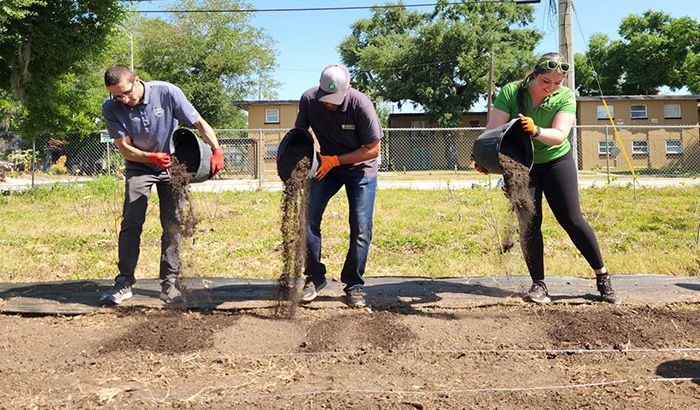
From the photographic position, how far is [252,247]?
6027 mm

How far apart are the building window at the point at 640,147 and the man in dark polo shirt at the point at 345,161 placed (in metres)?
28.2

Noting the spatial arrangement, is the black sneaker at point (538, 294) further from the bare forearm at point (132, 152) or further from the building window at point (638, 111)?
the building window at point (638, 111)

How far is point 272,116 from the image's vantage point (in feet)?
96.5

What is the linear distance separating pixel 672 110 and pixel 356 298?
31194 mm

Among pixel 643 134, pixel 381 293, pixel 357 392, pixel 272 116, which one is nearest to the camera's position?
pixel 357 392

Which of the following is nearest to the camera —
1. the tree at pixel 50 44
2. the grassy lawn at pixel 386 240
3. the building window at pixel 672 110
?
the grassy lawn at pixel 386 240

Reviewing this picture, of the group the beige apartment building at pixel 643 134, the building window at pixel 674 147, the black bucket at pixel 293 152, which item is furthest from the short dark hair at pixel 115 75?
the building window at pixel 674 147

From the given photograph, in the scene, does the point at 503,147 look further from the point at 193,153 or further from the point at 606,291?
the point at 193,153

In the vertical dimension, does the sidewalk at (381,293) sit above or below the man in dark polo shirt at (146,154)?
below

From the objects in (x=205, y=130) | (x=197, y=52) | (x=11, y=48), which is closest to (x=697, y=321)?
(x=205, y=130)

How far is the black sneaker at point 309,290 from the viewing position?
3707mm

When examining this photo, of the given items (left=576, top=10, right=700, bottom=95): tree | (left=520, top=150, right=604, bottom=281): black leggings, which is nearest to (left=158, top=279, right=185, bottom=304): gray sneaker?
(left=520, top=150, right=604, bottom=281): black leggings

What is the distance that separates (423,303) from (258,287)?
125 centimetres

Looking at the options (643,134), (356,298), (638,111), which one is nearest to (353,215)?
(356,298)
